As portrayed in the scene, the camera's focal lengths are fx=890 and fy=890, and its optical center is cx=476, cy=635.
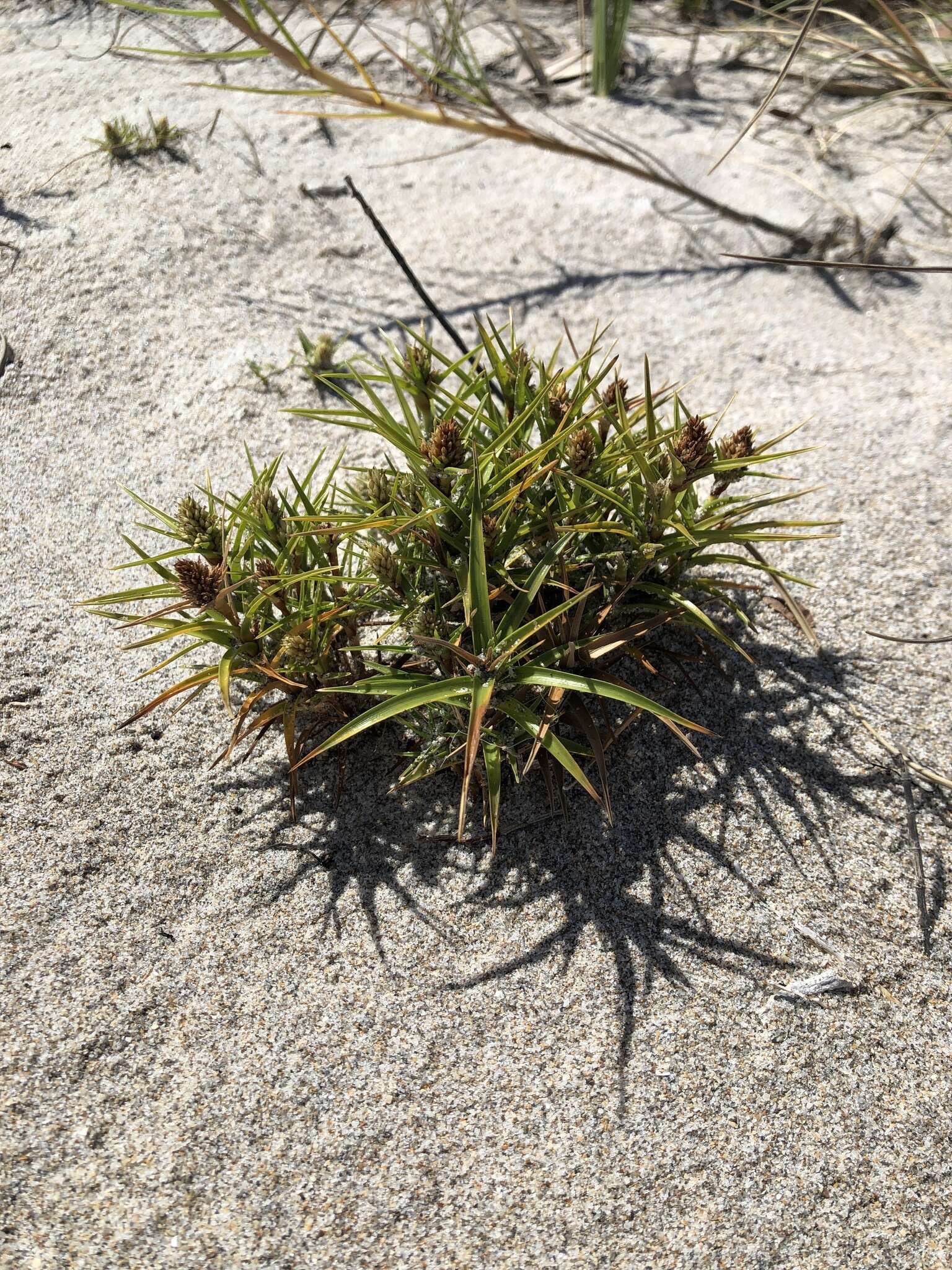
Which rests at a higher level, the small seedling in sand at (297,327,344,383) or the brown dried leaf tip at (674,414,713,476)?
the brown dried leaf tip at (674,414,713,476)

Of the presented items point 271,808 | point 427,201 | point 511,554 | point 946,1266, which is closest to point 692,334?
point 427,201

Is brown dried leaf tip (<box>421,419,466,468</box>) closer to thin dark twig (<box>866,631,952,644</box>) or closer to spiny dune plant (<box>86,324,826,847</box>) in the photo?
spiny dune plant (<box>86,324,826,847</box>)

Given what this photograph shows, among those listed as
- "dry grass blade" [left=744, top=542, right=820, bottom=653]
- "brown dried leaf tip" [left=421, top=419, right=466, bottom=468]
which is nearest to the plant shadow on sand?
"dry grass blade" [left=744, top=542, right=820, bottom=653]

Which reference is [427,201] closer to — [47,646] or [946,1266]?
[47,646]

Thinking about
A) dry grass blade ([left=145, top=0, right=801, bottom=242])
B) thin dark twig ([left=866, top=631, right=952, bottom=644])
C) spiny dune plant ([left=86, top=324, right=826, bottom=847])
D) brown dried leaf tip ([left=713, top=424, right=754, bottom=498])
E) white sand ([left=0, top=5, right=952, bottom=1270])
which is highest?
dry grass blade ([left=145, top=0, right=801, bottom=242])

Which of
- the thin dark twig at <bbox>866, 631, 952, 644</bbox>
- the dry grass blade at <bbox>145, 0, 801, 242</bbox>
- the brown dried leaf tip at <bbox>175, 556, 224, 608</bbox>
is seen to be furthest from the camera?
the thin dark twig at <bbox>866, 631, 952, 644</bbox>

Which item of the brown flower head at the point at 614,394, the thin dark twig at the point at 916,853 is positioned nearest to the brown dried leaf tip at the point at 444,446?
the brown flower head at the point at 614,394
